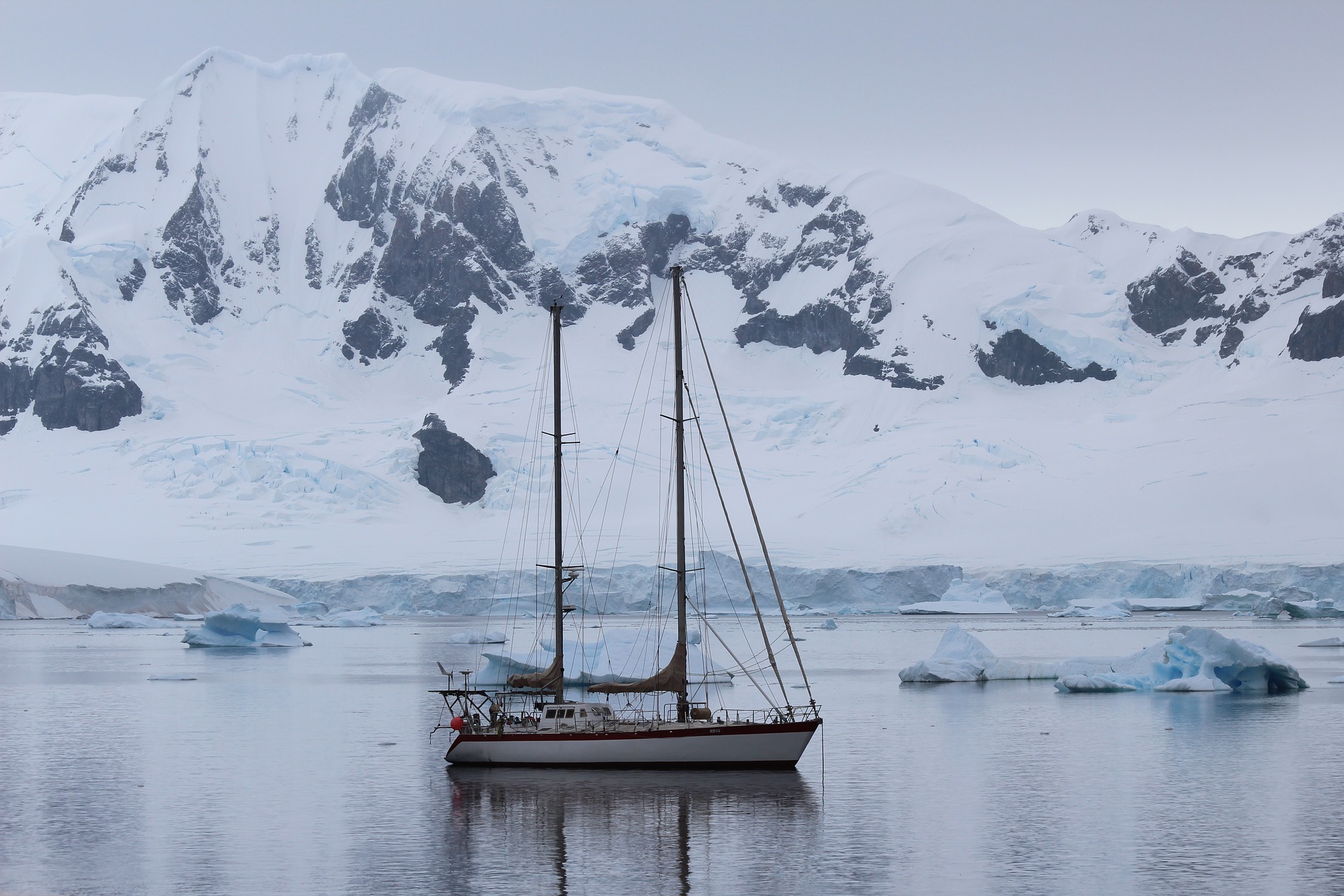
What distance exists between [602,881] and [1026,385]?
16870cm

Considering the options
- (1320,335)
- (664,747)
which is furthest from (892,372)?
(664,747)

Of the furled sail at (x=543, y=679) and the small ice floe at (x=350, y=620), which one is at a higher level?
the furled sail at (x=543, y=679)

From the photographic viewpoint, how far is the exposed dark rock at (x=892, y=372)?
185875 millimetres

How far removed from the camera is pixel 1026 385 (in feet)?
604

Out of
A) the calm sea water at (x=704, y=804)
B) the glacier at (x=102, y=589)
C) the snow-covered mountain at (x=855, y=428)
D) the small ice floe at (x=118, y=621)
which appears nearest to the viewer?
the calm sea water at (x=704, y=804)

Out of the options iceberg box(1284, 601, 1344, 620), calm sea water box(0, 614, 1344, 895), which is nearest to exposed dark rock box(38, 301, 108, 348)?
iceberg box(1284, 601, 1344, 620)

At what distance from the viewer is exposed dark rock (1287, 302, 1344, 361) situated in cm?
16938

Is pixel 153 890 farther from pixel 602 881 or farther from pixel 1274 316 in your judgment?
pixel 1274 316

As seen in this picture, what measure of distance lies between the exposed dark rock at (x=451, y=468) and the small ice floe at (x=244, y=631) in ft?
273

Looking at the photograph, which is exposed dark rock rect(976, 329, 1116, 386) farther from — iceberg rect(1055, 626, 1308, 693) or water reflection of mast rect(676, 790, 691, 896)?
water reflection of mast rect(676, 790, 691, 896)

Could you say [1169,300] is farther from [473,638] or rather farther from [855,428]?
[473,638]

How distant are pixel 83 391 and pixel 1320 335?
13927cm

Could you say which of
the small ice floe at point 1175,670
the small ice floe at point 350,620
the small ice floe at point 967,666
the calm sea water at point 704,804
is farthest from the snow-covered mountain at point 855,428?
the calm sea water at point 704,804

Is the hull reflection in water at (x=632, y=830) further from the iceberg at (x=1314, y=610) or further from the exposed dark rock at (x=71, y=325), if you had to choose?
the exposed dark rock at (x=71, y=325)
